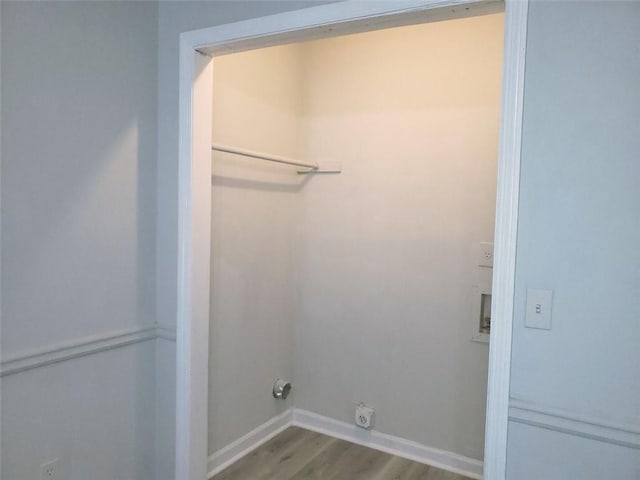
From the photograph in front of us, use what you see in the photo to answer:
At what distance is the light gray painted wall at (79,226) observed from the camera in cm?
158

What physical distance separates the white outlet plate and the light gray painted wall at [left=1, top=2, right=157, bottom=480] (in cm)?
155

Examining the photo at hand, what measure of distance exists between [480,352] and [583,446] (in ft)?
3.68

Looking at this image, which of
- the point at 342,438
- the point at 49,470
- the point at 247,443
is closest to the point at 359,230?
the point at 342,438

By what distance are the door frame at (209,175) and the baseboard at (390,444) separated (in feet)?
3.17

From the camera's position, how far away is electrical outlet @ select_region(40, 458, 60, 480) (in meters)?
1.70

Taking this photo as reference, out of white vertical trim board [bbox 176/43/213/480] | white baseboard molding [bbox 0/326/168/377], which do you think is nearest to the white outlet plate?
white vertical trim board [bbox 176/43/213/480]

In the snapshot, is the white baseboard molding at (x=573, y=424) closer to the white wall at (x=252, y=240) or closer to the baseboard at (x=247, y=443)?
the white wall at (x=252, y=240)

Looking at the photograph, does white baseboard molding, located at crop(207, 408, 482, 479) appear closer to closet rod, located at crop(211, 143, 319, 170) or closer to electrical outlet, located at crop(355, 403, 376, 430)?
electrical outlet, located at crop(355, 403, 376, 430)

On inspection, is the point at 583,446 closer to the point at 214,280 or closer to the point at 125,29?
the point at 214,280

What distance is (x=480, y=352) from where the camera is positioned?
2424mm

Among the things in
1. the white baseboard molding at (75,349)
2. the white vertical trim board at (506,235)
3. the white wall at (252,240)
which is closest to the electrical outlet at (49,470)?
the white baseboard molding at (75,349)

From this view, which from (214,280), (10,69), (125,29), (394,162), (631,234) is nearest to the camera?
(631,234)

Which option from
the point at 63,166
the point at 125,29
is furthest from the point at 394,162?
the point at 63,166

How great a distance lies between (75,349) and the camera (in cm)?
178
